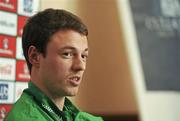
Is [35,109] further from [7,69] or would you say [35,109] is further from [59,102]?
[7,69]

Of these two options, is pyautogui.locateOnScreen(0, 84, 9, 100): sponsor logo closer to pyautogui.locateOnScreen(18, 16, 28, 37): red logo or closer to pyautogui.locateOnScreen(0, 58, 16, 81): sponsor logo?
pyautogui.locateOnScreen(0, 58, 16, 81): sponsor logo

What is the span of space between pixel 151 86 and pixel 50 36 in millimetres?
1013

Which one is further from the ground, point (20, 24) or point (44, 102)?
point (20, 24)

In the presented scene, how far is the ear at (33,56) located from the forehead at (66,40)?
0.05m

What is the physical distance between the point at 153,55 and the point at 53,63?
1.05 m

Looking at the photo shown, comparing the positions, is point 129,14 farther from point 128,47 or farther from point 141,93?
point 141,93

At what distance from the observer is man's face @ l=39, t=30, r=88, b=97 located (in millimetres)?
906

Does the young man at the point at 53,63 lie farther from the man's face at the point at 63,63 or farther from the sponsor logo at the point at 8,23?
the sponsor logo at the point at 8,23

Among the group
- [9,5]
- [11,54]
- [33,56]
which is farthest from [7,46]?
[33,56]

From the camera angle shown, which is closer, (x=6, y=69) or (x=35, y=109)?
(x=35, y=109)

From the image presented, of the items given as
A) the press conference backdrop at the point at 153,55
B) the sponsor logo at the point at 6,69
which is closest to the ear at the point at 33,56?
the sponsor logo at the point at 6,69

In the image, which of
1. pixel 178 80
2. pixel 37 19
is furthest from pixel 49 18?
pixel 178 80

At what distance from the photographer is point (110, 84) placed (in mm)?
2139

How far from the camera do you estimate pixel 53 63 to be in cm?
91
